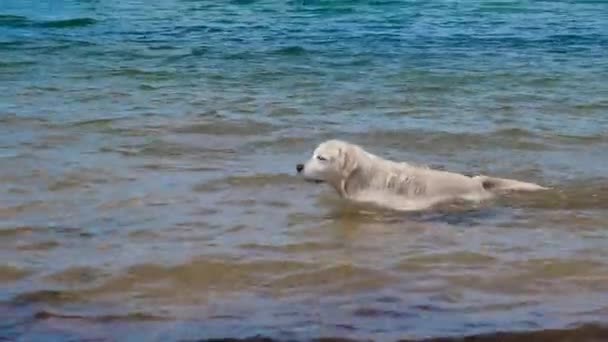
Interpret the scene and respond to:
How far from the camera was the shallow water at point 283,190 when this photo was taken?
6.52m

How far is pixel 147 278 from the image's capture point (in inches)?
282

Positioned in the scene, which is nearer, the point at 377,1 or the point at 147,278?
the point at 147,278

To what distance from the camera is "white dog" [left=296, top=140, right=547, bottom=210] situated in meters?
9.11

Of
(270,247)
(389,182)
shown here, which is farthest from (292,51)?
(270,247)

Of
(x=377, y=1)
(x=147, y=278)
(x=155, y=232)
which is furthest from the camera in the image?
(x=377, y=1)

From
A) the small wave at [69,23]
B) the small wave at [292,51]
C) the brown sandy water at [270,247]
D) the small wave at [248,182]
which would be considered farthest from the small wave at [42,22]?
the small wave at [248,182]

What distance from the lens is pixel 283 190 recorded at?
31.5 feet

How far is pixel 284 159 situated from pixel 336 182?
5.25 feet

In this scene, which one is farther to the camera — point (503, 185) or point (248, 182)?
point (248, 182)

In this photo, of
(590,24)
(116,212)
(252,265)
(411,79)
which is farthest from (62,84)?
(590,24)

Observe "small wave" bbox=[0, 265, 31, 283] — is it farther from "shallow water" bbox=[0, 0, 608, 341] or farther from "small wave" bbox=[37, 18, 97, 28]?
"small wave" bbox=[37, 18, 97, 28]

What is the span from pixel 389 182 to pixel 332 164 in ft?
1.58

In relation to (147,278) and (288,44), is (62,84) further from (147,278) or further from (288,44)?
(147,278)

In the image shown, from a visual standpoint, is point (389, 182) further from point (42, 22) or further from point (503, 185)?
point (42, 22)
